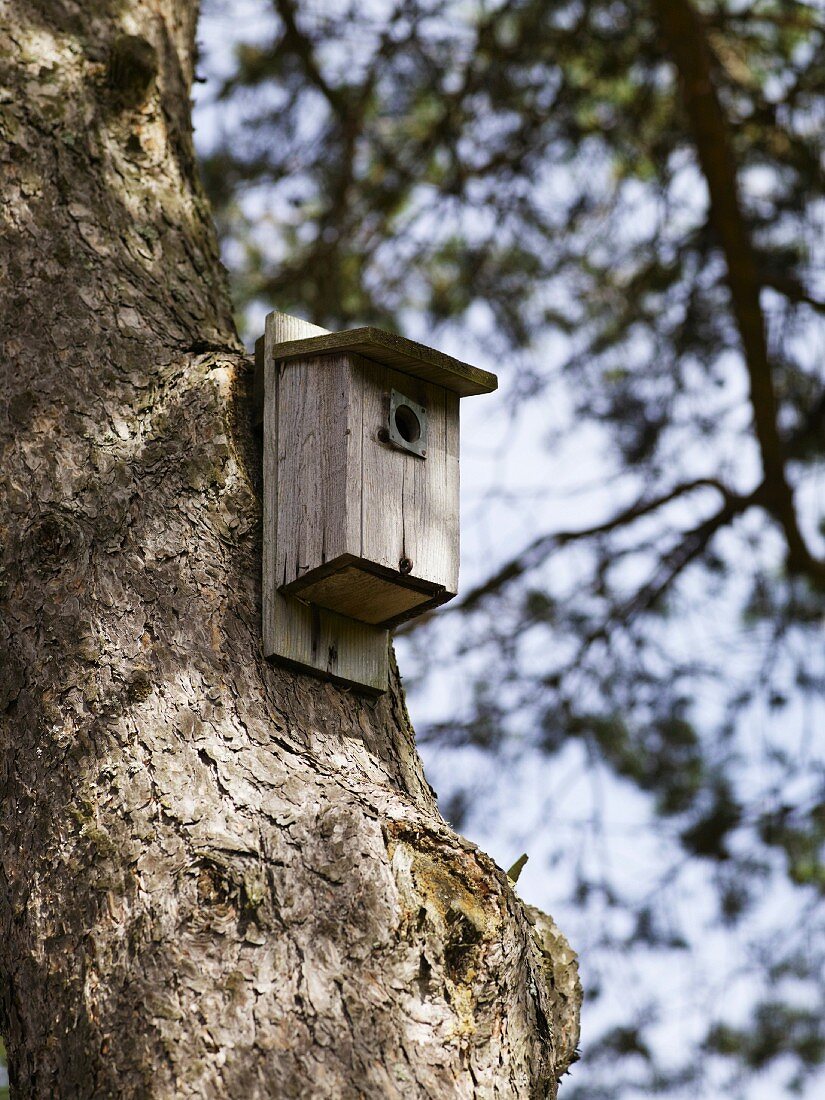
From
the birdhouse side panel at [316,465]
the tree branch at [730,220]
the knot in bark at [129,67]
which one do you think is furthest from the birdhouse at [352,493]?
the tree branch at [730,220]

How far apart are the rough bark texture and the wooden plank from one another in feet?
0.36

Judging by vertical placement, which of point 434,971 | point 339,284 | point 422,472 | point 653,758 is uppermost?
point 339,284

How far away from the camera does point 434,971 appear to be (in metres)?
1.46

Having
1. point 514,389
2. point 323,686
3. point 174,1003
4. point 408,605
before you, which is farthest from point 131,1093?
point 514,389

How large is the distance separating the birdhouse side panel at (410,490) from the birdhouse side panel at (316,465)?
0.09ft

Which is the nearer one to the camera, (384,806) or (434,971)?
(434,971)

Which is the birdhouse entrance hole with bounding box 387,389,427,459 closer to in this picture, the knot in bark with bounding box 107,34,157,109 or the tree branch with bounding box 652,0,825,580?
the knot in bark with bounding box 107,34,157,109

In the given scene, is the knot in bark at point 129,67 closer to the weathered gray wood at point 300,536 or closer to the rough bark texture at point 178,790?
the rough bark texture at point 178,790

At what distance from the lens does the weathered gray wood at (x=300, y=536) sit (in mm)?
1793

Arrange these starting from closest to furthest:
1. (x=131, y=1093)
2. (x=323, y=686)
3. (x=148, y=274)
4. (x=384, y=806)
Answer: (x=131, y=1093), (x=384, y=806), (x=323, y=686), (x=148, y=274)

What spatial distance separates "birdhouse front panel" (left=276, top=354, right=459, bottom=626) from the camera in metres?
1.86

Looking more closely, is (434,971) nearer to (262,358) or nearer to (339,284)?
(262,358)

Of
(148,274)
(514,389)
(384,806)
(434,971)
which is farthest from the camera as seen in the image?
(514,389)

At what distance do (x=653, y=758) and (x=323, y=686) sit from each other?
11.1 feet
